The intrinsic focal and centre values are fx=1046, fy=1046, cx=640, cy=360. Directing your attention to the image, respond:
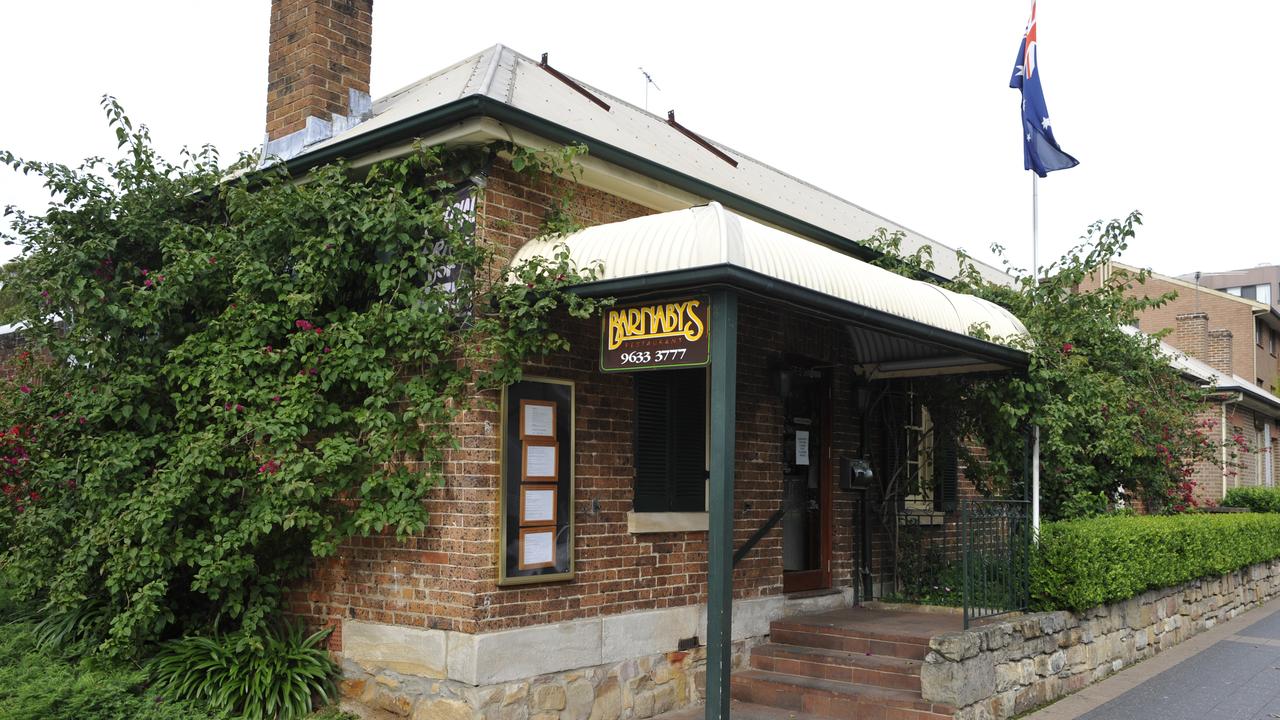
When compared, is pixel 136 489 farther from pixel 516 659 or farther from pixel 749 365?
pixel 749 365

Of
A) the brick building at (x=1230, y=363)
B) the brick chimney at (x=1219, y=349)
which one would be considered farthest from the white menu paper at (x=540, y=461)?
the brick chimney at (x=1219, y=349)

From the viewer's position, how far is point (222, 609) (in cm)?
731

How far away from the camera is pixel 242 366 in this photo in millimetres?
7211

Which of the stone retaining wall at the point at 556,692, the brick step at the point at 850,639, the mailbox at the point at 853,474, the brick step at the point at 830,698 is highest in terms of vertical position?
the mailbox at the point at 853,474

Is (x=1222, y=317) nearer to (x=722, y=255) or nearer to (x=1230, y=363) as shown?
(x=1230, y=363)

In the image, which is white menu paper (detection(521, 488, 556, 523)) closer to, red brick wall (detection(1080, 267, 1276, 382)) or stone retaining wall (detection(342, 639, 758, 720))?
stone retaining wall (detection(342, 639, 758, 720))

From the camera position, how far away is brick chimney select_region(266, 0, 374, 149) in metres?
8.55

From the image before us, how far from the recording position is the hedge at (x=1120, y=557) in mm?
9180

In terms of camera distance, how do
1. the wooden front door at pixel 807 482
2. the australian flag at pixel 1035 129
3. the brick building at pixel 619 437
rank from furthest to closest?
the australian flag at pixel 1035 129 → the wooden front door at pixel 807 482 → the brick building at pixel 619 437

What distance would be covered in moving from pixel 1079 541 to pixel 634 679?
168 inches

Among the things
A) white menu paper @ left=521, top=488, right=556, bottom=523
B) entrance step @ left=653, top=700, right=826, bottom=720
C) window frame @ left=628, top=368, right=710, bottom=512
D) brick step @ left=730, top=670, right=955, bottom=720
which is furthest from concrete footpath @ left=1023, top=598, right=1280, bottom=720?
white menu paper @ left=521, top=488, right=556, bottom=523

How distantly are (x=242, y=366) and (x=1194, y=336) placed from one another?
2940 centimetres

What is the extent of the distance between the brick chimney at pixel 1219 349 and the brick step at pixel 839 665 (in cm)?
2548

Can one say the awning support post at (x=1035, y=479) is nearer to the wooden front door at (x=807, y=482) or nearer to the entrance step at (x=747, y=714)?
the wooden front door at (x=807, y=482)
